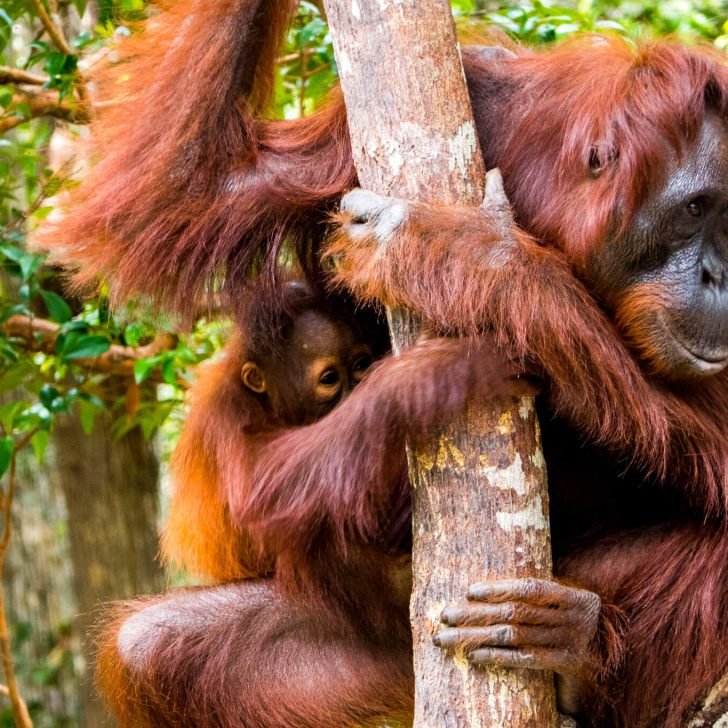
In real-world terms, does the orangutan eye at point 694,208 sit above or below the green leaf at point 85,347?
above

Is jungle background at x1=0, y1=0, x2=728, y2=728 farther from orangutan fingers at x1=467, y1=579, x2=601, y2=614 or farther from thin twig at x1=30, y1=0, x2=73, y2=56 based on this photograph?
orangutan fingers at x1=467, y1=579, x2=601, y2=614

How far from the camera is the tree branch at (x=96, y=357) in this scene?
12.4 feet

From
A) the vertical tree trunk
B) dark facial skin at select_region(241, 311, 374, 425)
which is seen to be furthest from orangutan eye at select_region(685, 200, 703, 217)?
dark facial skin at select_region(241, 311, 374, 425)

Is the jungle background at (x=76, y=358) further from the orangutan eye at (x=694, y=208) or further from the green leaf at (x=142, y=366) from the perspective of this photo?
the orangutan eye at (x=694, y=208)

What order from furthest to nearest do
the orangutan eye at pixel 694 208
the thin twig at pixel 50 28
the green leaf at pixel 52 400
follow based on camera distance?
the thin twig at pixel 50 28
the green leaf at pixel 52 400
the orangutan eye at pixel 694 208

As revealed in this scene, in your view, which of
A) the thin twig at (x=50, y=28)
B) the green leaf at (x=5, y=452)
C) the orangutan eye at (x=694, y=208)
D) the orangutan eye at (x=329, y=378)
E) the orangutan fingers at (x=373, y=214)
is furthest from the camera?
the thin twig at (x=50, y=28)

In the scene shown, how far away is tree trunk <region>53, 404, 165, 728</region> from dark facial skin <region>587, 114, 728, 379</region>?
3.32 m

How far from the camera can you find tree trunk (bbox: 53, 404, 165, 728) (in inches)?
204

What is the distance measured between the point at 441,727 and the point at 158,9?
6.77ft

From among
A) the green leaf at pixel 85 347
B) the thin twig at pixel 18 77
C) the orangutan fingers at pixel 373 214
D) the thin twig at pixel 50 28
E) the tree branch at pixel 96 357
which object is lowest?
the tree branch at pixel 96 357

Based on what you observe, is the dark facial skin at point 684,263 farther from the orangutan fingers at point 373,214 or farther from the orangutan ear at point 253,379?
the orangutan ear at point 253,379

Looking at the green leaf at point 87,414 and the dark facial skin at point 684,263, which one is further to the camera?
the green leaf at point 87,414

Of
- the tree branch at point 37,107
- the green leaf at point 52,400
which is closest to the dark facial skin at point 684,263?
the green leaf at point 52,400

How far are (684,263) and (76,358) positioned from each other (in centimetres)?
200
